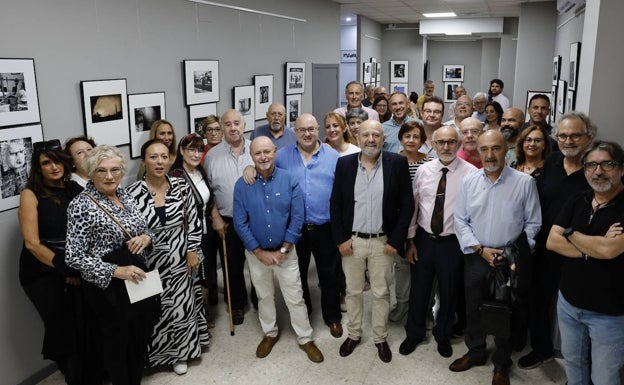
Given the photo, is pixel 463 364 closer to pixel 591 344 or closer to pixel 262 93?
pixel 591 344

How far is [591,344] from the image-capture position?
2.67 metres

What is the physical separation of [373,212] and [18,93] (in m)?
2.55

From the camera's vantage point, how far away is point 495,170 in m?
3.10

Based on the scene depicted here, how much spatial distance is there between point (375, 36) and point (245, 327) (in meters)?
11.0

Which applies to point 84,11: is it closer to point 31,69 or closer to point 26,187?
point 31,69

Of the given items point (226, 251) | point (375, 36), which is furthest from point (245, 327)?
point (375, 36)

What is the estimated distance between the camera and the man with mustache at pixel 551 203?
3061 millimetres

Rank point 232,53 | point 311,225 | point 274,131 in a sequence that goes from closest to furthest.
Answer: point 311,225, point 274,131, point 232,53

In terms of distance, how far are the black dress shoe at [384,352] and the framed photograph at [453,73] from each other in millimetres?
14463

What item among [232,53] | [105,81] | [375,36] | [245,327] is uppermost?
[375,36]

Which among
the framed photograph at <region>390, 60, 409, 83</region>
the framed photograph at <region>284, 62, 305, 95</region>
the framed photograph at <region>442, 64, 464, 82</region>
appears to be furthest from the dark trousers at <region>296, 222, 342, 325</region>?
the framed photograph at <region>442, 64, 464, 82</region>

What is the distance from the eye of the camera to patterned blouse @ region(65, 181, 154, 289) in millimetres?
2723

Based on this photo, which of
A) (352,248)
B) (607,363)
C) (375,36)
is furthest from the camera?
(375,36)

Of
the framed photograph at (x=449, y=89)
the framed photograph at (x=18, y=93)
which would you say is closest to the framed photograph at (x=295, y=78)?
the framed photograph at (x=18, y=93)
